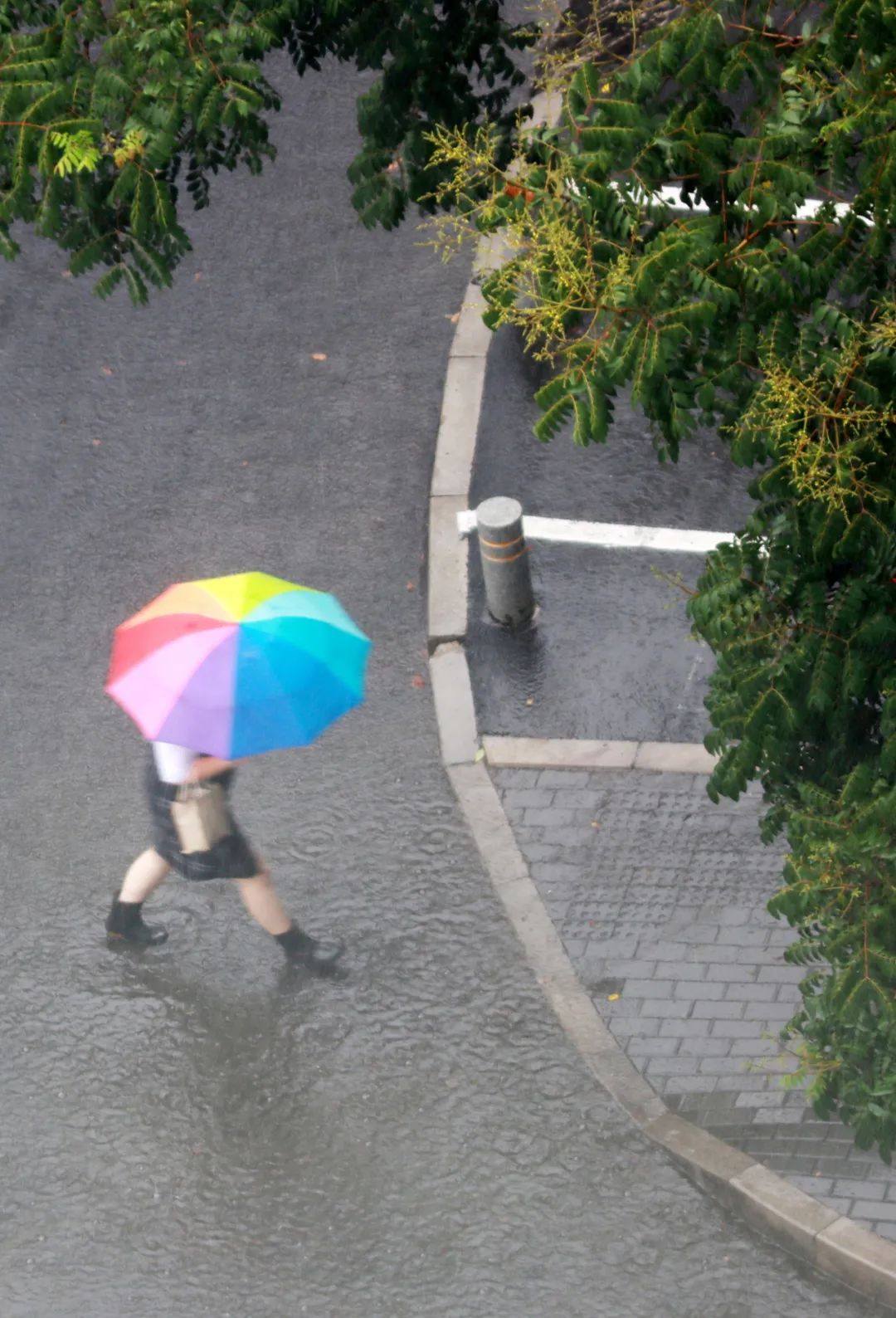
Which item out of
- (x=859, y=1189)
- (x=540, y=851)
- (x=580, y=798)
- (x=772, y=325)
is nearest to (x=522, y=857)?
(x=540, y=851)

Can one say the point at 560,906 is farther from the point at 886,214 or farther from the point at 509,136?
the point at 886,214

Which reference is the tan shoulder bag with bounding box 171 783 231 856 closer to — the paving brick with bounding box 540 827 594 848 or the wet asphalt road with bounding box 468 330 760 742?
the paving brick with bounding box 540 827 594 848

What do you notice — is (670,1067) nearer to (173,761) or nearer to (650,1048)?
(650,1048)

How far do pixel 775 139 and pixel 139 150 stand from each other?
210 centimetres

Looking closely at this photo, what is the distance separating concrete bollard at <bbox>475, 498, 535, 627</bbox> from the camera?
7992mm

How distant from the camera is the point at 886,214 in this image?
4223 mm

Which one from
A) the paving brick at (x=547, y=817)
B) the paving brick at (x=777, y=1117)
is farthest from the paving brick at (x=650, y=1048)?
the paving brick at (x=547, y=817)

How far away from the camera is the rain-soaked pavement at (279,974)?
6195 mm

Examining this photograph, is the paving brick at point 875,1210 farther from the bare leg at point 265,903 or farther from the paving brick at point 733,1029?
the bare leg at point 265,903

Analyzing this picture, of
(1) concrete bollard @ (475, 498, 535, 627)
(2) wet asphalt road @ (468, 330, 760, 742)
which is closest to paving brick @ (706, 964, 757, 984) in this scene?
(2) wet asphalt road @ (468, 330, 760, 742)

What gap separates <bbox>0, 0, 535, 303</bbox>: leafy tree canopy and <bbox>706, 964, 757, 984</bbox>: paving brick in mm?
3527

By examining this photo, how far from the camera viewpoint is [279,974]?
7.14 meters

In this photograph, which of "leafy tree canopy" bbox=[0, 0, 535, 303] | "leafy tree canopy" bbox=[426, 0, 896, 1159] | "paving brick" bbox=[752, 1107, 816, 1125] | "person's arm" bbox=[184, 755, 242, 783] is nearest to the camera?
"leafy tree canopy" bbox=[426, 0, 896, 1159]

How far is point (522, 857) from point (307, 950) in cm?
114
